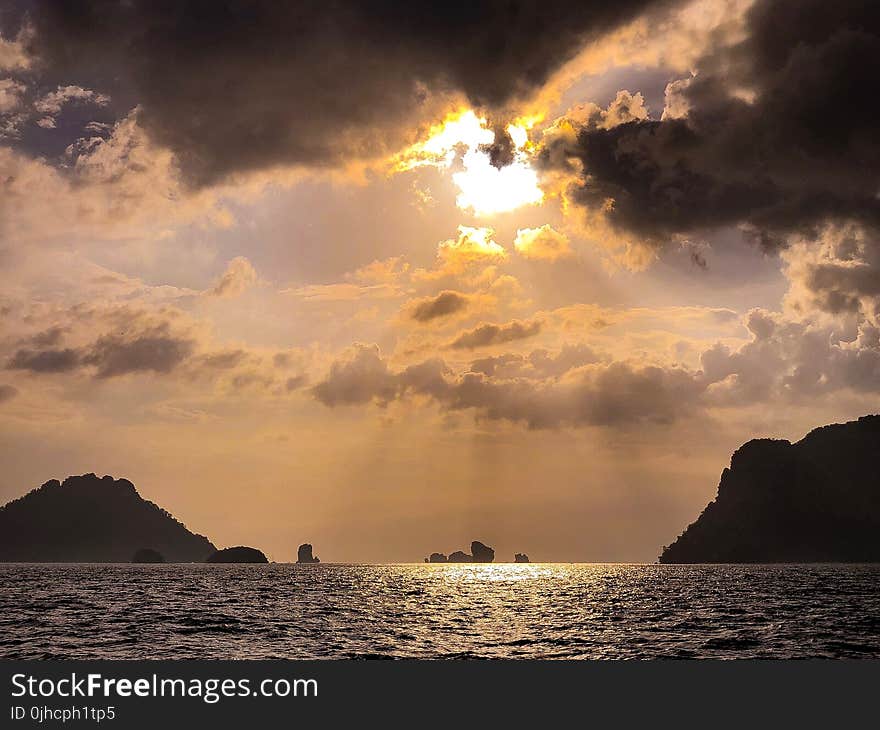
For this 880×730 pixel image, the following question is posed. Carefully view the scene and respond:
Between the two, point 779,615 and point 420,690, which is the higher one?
point 420,690

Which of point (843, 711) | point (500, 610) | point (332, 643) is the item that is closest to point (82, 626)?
point (332, 643)

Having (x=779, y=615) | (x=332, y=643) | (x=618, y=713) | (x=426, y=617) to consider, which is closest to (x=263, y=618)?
(x=426, y=617)

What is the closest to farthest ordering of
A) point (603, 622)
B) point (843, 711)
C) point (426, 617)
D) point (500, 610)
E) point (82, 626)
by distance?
point (843, 711) < point (82, 626) < point (603, 622) < point (426, 617) < point (500, 610)

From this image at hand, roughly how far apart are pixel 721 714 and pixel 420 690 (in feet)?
30.3

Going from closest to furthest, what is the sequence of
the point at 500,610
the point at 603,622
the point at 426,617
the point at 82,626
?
the point at 82,626 < the point at 603,622 < the point at 426,617 < the point at 500,610

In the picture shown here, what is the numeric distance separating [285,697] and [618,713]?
1041cm

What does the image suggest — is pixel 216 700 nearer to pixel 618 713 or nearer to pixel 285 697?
pixel 285 697

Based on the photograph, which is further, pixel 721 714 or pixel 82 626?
pixel 82 626

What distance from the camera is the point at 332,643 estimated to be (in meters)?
52.8

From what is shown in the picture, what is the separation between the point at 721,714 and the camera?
24.2m

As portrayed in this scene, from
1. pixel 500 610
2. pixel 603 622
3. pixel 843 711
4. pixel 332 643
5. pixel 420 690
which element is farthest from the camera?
pixel 500 610

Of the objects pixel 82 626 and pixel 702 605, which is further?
pixel 702 605

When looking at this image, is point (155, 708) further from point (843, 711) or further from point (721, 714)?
point (843, 711)

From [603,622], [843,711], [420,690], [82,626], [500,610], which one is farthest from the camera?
[500,610]
